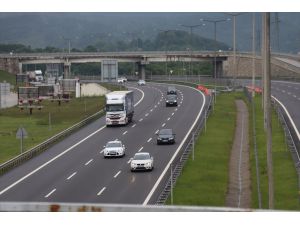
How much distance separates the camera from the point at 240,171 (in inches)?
2315

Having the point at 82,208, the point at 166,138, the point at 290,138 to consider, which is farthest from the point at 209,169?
the point at 82,208

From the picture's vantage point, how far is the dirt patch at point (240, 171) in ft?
156

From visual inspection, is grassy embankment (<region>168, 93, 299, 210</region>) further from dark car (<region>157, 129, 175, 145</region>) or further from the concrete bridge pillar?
the concrete bridge pillar

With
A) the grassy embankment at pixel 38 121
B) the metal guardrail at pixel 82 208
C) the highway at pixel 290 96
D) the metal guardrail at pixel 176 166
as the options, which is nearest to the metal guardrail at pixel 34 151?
the grassy embankment at pixel 38 121

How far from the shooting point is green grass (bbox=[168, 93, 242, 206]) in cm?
4662

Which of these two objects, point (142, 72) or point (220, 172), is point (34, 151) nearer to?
point (220, 172)

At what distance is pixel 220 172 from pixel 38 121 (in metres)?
42.8

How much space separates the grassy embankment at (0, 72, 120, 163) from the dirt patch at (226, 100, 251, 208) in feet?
57.5

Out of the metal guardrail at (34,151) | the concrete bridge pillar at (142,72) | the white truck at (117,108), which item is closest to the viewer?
the metal guardrail at (34,151)

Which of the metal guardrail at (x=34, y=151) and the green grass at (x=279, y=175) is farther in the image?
the metal guardrail at (x=34, y=151)

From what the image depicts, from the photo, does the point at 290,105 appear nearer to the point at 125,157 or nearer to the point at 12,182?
the point at 125,157

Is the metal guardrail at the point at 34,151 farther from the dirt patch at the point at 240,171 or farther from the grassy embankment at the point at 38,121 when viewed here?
the dirt patch at the point at 240,171

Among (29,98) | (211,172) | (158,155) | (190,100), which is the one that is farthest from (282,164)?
(29,98)

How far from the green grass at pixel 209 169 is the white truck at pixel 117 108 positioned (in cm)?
853
